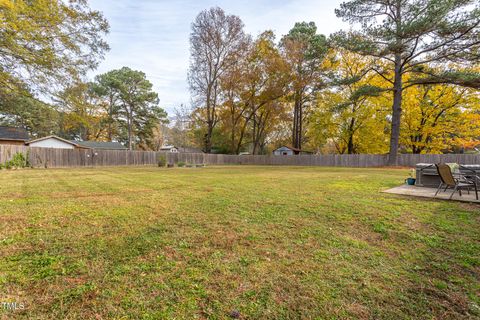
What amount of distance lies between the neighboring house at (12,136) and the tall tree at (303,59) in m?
26.6

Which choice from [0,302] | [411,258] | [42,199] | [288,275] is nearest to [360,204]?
[411,258]

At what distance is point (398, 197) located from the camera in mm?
5039

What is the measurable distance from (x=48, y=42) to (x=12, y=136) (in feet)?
53.1

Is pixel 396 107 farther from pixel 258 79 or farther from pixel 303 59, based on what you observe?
pixel 258 79

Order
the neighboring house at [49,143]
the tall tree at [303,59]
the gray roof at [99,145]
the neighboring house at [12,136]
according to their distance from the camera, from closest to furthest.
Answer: the neighboring house at [12,136]
the neighboring house at [49,143]
the tall tree at [303,59]
the gray roof at [99,145]

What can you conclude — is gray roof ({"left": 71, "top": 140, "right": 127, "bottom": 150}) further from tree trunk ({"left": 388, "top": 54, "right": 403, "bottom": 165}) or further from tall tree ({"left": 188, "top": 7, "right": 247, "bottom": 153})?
tree trunk ({"left": 388, "top": 54, "right": 403, "bottom": 165})

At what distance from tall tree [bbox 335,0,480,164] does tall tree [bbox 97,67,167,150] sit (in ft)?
85.4

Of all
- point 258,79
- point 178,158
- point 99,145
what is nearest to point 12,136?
point 99,145

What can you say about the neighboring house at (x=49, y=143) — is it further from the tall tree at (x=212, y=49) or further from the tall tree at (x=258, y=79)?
the tall tree at (x=258, y=79)

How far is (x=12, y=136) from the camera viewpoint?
67.5ft

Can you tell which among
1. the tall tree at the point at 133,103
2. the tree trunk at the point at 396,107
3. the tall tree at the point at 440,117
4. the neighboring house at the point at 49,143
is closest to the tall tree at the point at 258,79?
the tree trunk at the point at 396,107

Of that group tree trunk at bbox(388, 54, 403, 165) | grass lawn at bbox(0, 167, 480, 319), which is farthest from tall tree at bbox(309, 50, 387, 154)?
grass lawn at bbox(0, 167, 480, 319)

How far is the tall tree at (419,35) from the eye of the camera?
11.3 meters

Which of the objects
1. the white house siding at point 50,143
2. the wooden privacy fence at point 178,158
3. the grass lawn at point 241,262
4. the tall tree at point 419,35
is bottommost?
the grass lawn at point 241,262
